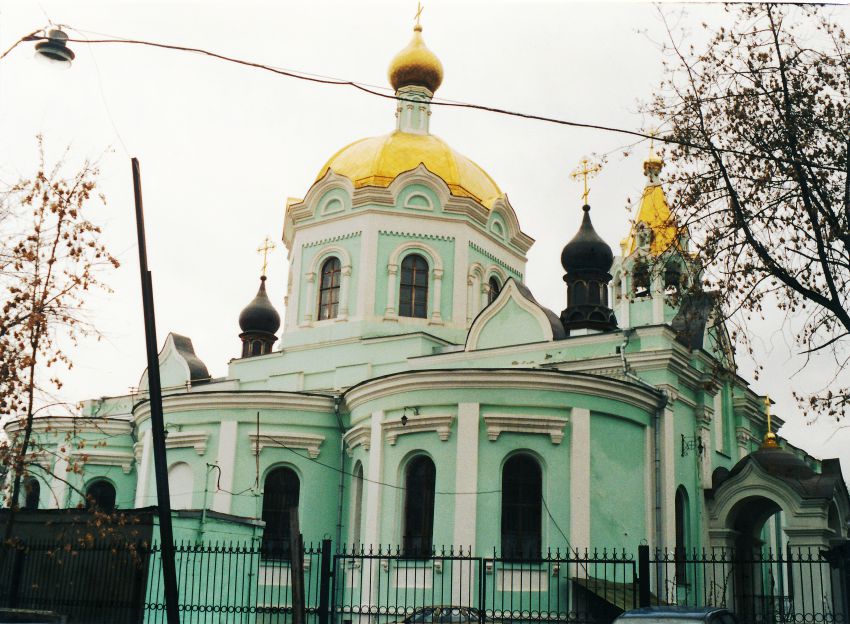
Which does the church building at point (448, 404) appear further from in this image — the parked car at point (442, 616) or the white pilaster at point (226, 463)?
the parked car at point (442, 616)

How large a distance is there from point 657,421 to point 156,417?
11885mm

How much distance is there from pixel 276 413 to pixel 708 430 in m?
9.39

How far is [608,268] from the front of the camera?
75.3 feet

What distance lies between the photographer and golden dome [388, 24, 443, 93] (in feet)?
90.0

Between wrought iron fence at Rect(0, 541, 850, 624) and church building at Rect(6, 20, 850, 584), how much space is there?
1.94 ft

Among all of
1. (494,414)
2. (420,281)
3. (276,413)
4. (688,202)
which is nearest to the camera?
(688,202)

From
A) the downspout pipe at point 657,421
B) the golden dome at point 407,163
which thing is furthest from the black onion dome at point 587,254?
the golden dome at point 407,163

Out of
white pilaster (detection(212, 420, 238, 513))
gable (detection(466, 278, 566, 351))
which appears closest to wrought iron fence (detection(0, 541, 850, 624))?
white pilaster (detection(212, 420, 238, 513))

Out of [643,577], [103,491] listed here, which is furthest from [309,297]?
[643,577]

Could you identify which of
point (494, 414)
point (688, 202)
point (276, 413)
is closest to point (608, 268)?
point (494, 414)

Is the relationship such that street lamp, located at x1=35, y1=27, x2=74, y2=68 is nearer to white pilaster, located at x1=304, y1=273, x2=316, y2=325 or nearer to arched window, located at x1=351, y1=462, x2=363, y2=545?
arched window, located at x1=351, y1=462, x2=363, y2=545

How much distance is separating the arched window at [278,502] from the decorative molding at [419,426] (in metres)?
3.07

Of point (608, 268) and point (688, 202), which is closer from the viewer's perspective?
point (688, 202)

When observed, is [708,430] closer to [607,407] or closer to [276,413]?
[607,407]
